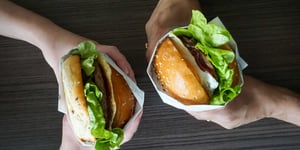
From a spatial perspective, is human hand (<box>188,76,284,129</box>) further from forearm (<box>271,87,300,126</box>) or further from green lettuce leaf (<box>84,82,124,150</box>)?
green lettuce leaf (<box>84,82,124,150</box>)

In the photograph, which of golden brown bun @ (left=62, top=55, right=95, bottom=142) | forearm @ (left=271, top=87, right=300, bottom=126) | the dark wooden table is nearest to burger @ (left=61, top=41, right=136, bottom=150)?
golden brown bun @ (left=62, top=55, right=95, bottom=142)

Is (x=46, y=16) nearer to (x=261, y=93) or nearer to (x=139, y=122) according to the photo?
(x=139, y=122)

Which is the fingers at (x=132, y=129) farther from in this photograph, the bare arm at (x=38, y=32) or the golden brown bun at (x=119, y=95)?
the bare arm at (x=38, y=32)

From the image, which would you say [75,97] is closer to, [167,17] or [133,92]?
[133,92]

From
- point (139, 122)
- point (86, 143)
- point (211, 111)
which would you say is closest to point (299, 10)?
point (211, 111)

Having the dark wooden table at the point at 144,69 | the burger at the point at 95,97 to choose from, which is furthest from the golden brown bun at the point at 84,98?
the dark wooden table at the point at 144,69
